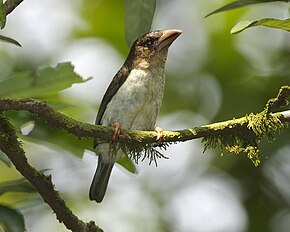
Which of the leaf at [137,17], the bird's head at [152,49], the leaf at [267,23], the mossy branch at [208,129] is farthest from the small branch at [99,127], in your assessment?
the bird's head at [152,49]

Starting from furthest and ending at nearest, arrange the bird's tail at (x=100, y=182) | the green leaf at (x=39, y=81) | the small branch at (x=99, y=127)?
the bird's tail at (x=100, y=182) < the green leaf at (x=39, y=81) < the small branch at (x=99, y=127)

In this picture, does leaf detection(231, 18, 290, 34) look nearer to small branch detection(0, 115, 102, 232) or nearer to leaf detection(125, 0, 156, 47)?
leaf detection(125, 0, 156, 47)

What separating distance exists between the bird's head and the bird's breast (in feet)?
0.46

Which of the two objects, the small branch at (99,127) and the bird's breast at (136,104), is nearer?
the small branch at (99,127)

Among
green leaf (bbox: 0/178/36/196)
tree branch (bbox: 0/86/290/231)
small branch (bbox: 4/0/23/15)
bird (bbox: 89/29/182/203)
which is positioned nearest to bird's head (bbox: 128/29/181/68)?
bird (bbox: 89/29/182/203)

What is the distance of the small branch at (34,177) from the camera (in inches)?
105

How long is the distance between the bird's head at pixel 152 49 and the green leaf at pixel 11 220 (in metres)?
1.43

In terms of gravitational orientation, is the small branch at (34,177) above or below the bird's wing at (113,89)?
below

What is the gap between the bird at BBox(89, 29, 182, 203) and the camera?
397 centimetres

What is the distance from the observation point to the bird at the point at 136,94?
397cm

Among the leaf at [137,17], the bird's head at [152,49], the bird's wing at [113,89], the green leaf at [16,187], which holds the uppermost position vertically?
the bird's head at [152,49]

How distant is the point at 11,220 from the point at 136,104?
1.21 m

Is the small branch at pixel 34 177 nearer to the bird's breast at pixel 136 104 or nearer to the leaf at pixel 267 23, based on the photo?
the leaf at pixel 267 23

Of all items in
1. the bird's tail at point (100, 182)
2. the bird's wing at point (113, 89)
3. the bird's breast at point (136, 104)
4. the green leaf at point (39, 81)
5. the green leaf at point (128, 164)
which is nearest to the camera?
the green leaf at point (39, 81)
